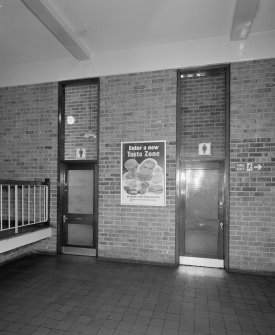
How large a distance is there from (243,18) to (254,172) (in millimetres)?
2452

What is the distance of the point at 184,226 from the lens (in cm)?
489

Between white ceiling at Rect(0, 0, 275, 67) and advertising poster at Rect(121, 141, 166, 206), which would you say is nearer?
white ceiling at Rect(0, 0, 275, 67)

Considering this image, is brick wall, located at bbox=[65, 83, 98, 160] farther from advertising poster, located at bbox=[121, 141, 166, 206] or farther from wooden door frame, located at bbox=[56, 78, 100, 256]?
advertising poster, located at bbox=[121, 141, 166, 206]

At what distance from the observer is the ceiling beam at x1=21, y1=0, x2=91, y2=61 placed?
3686 millimetres

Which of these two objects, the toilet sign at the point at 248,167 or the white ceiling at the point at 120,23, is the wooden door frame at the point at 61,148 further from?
the toilet sign at the point at 248,167

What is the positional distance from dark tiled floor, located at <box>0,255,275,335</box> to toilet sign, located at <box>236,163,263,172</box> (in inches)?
70.8

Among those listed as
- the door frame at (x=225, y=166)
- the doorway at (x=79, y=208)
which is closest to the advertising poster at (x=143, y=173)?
the door frame at (x=225, y=166)

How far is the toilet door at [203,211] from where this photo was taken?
478 cm

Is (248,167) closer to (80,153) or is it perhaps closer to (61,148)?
(80,153)

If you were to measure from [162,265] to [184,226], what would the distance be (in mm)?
827

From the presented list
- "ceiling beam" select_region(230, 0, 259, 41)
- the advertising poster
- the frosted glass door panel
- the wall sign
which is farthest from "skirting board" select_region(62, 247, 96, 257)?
"ceiling beam" select_region(230, 0, 259, 41)

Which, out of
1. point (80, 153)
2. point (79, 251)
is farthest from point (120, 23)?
point (79, 251)

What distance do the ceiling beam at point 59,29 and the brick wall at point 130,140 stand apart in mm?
677

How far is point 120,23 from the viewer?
14.0 ft
